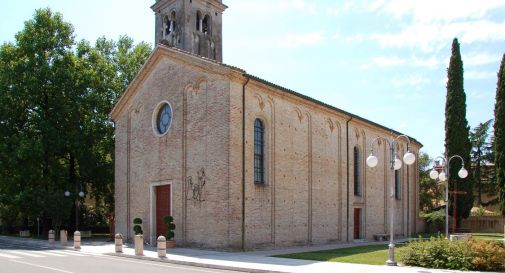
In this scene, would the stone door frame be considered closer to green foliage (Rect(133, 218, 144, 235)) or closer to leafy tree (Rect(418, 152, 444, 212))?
green foliage (Rect(133, 218, 144, 235))

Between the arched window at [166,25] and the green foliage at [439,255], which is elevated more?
the arched window at [166,25]

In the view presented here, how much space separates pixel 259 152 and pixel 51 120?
59.9 feet

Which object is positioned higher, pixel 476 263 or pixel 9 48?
pixel 9 48

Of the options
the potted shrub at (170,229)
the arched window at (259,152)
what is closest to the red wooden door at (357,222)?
the arched window at (259,152)

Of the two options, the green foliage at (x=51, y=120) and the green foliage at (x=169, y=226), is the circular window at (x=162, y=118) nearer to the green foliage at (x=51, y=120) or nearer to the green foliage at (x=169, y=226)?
the green foliage at (x=169, y=226)

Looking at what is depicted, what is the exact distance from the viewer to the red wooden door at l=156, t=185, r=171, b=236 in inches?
978

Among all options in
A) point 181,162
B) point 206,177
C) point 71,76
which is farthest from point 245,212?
point 71,76

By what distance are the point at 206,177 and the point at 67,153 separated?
61.6 feet

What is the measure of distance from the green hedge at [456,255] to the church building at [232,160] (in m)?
5.34

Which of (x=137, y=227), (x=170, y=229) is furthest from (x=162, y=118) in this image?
(x=170, y=229)

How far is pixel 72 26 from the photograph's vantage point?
123 ft

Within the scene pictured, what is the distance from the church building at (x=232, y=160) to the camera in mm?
21906

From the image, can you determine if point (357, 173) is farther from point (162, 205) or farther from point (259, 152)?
point (162, 205)

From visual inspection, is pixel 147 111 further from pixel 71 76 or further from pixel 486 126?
pixel 486 126
